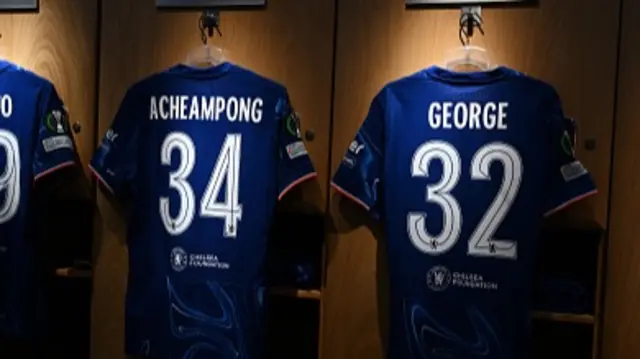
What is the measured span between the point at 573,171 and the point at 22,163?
1705 millimetres

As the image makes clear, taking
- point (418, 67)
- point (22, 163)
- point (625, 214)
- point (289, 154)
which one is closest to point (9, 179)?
point (22, 163)

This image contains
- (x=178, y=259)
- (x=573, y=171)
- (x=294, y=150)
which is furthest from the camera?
(x=178, y=259)

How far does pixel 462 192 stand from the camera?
225 cm

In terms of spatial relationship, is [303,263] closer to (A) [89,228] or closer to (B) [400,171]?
(B) [400,171]

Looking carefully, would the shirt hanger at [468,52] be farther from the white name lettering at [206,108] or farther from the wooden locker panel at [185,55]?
the white name lettering at [206,108]

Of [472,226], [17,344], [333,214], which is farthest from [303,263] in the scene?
[17,344]

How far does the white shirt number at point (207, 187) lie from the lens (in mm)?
2436

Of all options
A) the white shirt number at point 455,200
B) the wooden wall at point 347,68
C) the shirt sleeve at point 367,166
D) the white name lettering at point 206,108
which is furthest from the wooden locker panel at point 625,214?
the white name lettering at point 206,108

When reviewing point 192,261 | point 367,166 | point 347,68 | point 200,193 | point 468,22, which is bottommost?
point 192,261

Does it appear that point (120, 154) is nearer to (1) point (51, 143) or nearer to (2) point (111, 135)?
(2) point (111, 135)

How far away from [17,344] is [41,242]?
0.53 meters

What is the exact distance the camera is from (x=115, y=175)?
8.41ft

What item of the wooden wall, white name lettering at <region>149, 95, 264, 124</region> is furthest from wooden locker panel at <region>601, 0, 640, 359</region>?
white name lettering at <region>149, 95, 264, 124</region>

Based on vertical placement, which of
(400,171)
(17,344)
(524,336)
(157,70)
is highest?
(157,70)
